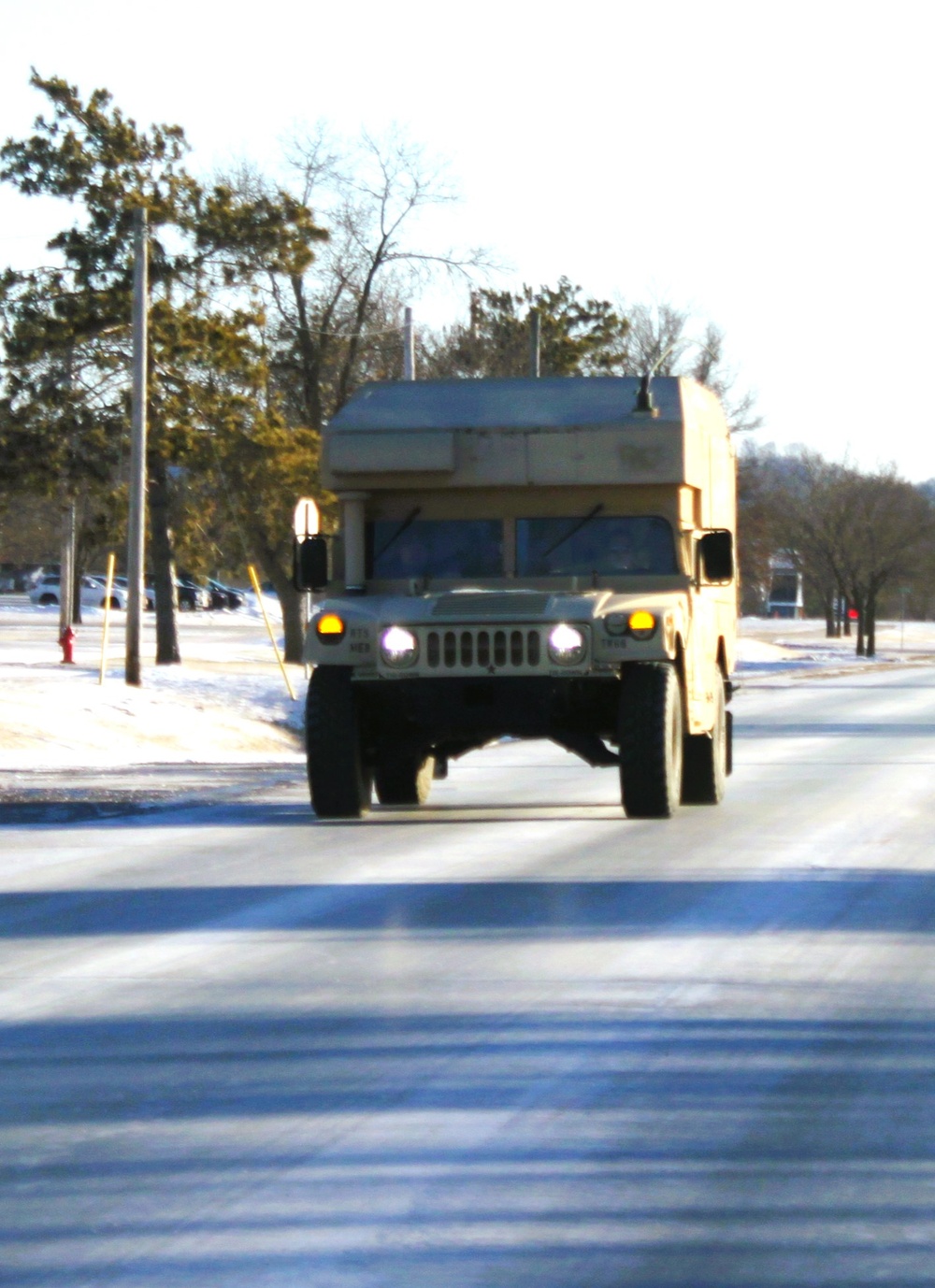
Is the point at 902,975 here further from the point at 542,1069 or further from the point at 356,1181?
the point at 356,1181

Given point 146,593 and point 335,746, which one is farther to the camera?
point 146,593

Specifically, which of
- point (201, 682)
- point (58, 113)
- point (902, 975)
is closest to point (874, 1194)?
point (902, 975)

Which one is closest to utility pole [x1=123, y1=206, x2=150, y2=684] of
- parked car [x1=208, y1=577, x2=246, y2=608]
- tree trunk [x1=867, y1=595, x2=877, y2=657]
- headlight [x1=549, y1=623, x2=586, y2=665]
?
headlight [x1=549, y1=623, x2=586, y2=665]

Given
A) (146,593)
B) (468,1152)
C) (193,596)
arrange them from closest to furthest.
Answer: (468,1152) → (146,593) → (193,596)

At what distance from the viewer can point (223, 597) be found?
9362cm

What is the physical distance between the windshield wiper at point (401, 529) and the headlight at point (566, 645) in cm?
195

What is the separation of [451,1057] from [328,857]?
18.1 feet

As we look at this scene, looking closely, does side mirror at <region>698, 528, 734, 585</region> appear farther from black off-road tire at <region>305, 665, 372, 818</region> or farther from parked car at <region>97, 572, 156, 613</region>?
parked car at <region>97, 572, 156, 613</region>

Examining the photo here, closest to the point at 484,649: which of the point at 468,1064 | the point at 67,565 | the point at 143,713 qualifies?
the point at 468,1064

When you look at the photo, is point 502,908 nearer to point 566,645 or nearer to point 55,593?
point 566,645

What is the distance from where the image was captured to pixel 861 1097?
599 centimetres

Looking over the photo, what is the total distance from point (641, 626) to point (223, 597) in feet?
268

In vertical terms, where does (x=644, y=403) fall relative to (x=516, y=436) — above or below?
above

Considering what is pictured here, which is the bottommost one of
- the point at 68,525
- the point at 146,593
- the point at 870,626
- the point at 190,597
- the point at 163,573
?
the point at 870,626
